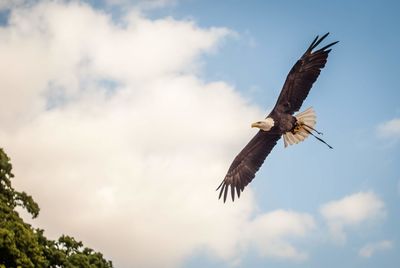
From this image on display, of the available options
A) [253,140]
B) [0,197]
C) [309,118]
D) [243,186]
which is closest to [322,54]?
[309,118]

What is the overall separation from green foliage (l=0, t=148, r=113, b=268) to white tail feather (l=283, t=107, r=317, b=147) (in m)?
10.3

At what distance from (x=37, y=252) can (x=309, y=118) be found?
443 inches

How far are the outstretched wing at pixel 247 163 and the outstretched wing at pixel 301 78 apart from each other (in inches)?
68.7

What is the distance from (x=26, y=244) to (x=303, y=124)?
11.0m

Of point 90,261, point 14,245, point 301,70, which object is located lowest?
point 14,245

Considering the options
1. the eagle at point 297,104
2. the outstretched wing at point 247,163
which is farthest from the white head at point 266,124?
the outstretched wing at point 247,163

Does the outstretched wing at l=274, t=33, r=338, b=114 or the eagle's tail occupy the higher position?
the outstretched wing at l=274, t=33, r=338, b=114

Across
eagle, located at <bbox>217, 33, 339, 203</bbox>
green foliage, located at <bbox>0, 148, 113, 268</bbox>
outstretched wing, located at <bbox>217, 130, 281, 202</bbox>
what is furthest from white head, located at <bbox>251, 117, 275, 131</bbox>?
green foliage, located at <bbox>0, 148, 113, 268</bbox>

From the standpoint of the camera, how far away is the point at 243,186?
634 inches

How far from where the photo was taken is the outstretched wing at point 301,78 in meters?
13.6

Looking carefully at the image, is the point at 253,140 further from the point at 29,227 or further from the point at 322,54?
the point at 29,227

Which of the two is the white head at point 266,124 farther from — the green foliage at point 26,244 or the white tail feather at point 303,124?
the green foliage at point 26,244

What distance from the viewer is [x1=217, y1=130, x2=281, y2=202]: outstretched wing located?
15891 millimetres

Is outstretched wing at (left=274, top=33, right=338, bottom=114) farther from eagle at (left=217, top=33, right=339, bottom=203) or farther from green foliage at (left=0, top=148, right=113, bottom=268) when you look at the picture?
green foliage at (left=0, top=148, right=113, bottom=268)
